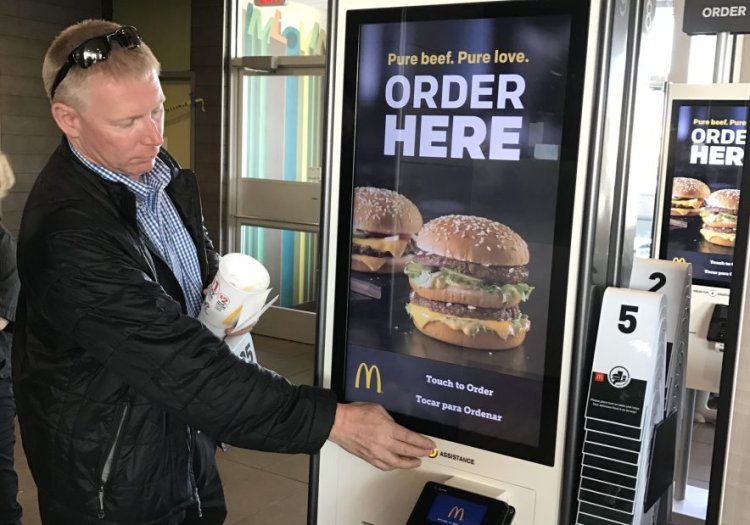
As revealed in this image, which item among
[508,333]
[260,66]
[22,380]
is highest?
[260,66]

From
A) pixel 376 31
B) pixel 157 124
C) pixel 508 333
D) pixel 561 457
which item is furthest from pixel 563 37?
pixel 157 124

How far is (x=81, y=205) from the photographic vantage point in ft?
5.27

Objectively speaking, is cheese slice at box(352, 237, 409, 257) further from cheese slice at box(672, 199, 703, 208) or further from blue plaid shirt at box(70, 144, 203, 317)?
cheese slice at box(672, 199, 703, 208)

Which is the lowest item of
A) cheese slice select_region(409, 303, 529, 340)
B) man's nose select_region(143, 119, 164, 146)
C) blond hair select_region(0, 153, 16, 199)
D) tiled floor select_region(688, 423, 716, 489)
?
tiled floor select_region(688, 423, 716, 489)

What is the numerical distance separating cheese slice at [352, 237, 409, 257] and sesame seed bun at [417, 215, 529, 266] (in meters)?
0.07

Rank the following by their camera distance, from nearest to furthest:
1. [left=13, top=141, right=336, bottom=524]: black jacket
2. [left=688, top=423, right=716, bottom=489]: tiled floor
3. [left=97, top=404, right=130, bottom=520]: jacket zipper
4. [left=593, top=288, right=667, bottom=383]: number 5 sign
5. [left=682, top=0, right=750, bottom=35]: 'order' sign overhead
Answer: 1. [left=593, top=288, right=667, bottom=383]: number 5 sign
2. [left=13, top=141, right=336, bottom=524]: black jacket
3. [left=97, top=404, right=130, bottom=520]: jacket zipper
4. [left=682, top=0, right=750, bottom=35]: 'order' sign overhead
5. [left=688, top=423, right=716, bottom=489]: tiled floor

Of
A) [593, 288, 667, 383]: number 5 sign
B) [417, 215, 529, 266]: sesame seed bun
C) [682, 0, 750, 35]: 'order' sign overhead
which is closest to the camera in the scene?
[593, 288, 667, 383]: number 5 sign

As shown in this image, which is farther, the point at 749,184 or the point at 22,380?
the point at 22,380

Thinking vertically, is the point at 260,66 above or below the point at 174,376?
above

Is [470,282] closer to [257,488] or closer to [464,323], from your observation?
[464,323]

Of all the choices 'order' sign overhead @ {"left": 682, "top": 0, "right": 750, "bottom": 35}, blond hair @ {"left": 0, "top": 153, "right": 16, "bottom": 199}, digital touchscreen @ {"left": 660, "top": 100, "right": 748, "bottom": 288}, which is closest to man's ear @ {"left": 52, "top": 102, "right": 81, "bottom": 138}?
blond hair @ {"left": 0, "top": 153, "right": 16, "bottom": 199}

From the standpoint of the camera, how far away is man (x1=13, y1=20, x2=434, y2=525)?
1.55 metres

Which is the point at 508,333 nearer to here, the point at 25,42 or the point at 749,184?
the point at 749,184

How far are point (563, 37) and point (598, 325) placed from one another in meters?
0.48
